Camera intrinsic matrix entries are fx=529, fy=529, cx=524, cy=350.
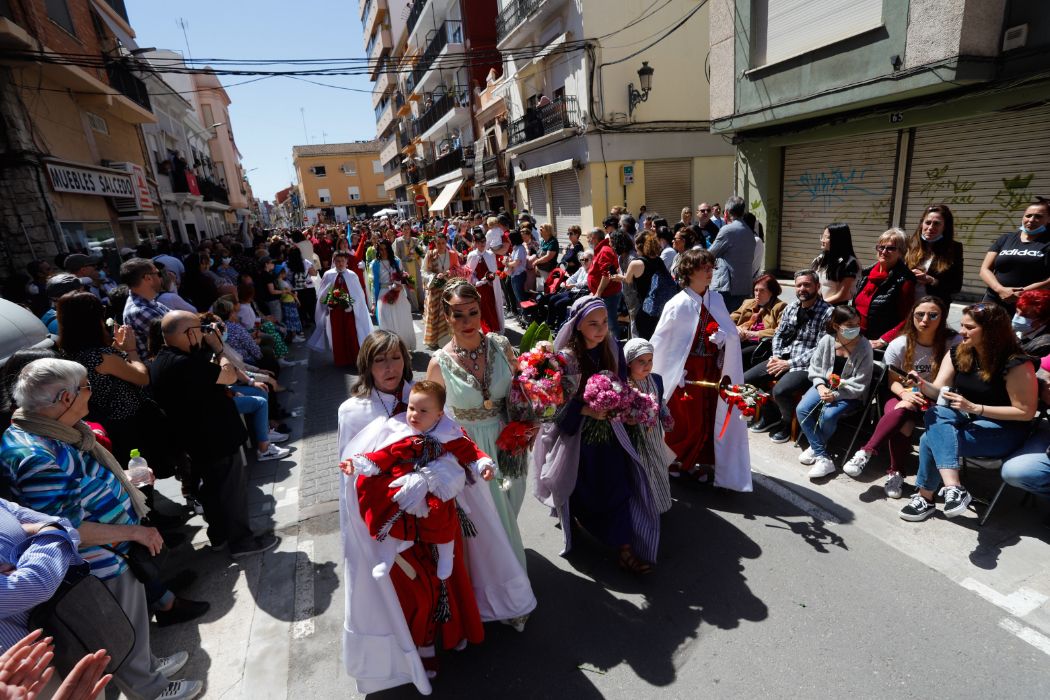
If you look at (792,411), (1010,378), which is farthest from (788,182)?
A: (1010,378)

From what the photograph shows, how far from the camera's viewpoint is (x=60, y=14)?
12.3 meters

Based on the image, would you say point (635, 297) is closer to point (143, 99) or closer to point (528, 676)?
point (528, 676)

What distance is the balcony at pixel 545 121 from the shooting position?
17.4 meters

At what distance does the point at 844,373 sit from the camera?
4.62 m

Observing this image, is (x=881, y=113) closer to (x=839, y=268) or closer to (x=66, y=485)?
(x=839, y=268)

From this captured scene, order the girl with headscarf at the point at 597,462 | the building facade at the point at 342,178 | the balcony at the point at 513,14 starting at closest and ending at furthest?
the girl with headscarf at the point at 597,462 → the balcony at the point at 513,14 → the building facade at the point at 342,178

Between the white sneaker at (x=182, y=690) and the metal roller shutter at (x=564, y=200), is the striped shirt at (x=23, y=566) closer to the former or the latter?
the white sneaker at (x=182, y=690)

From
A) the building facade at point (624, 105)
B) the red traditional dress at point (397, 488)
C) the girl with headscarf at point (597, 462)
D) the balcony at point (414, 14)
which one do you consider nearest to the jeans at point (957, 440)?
the girl with headscarf at point (597, 462)

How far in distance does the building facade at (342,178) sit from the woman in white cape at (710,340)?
2526 inches

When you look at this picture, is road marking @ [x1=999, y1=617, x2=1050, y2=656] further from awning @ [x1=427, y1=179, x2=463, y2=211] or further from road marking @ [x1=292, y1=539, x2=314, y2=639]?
awning @ [x1=427, y1=179, x2=463, y2=211]

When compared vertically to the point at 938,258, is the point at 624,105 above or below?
above

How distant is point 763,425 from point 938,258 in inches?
89.1

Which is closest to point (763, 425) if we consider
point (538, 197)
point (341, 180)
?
point (538, 197)

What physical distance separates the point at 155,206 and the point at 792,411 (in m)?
21.5
